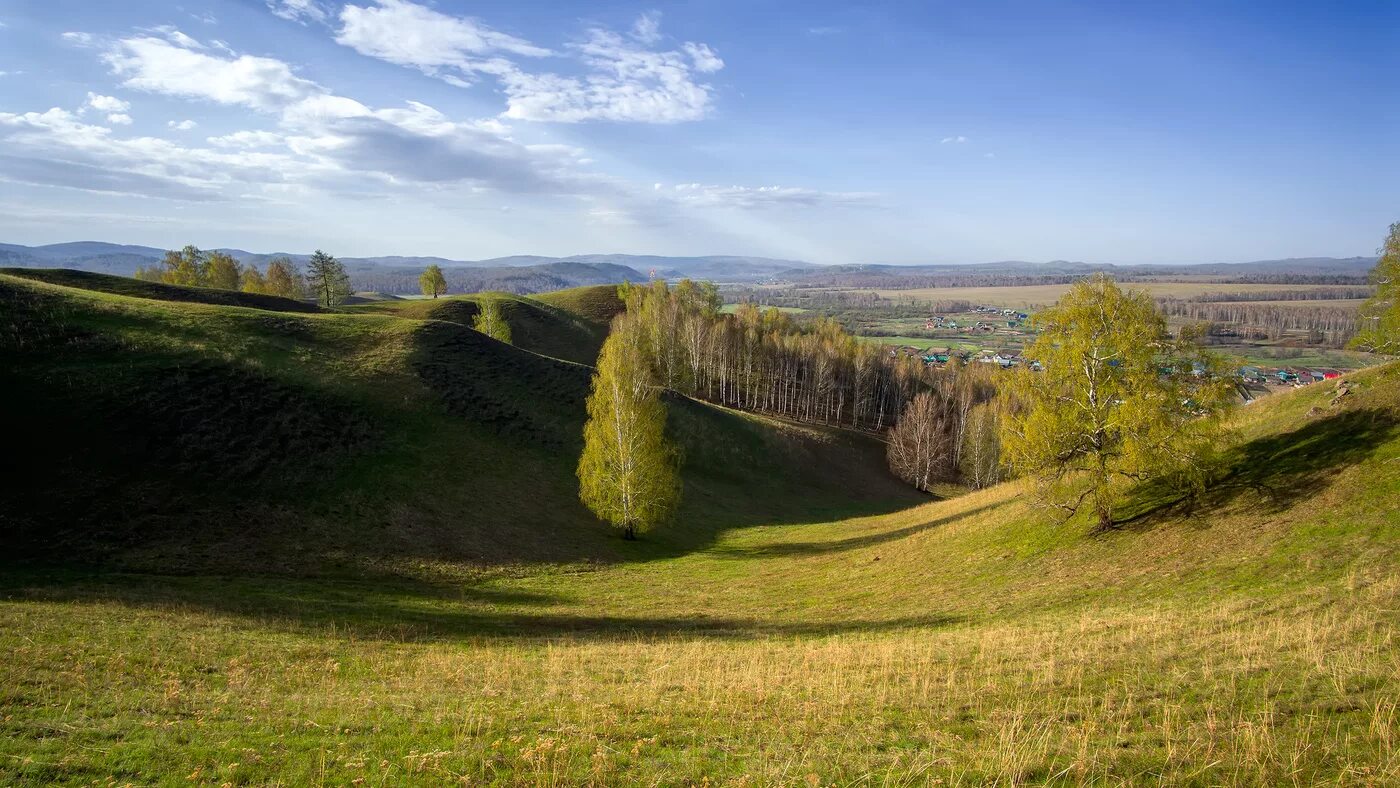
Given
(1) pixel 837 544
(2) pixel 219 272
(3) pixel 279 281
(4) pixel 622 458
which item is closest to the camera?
(1) pixel 837 544

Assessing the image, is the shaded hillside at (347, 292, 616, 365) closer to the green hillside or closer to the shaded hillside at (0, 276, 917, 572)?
the green hillside

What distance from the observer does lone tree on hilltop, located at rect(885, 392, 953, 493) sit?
7325 centimetres

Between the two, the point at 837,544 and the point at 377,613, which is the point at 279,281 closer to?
the point at 377,613

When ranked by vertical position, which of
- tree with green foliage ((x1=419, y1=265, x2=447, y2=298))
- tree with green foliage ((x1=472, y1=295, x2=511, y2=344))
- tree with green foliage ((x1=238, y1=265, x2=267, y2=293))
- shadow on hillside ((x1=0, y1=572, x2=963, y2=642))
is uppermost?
tree with green foliage ((x1=419, y1=265, x2=447, y2=298))

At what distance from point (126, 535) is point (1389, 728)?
3846cm

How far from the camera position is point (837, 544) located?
38656 mm

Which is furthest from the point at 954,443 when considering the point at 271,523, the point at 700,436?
the point at 271,523

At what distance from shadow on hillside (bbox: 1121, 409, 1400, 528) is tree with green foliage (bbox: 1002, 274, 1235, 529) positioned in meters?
0.82

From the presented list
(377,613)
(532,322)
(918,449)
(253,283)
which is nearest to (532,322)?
(532,322)

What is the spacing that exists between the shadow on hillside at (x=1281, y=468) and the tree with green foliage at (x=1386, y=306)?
326cm

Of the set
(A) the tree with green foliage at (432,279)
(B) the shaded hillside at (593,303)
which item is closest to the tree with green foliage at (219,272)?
(A) the tree with green foliage at (432,279)

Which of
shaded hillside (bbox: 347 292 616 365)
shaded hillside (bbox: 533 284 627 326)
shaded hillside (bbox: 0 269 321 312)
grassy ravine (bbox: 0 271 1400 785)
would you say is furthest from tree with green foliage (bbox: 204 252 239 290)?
grassy ravine (bbox: 0 271 1400 785)

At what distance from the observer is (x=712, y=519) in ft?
159

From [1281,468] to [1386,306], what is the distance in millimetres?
9106
